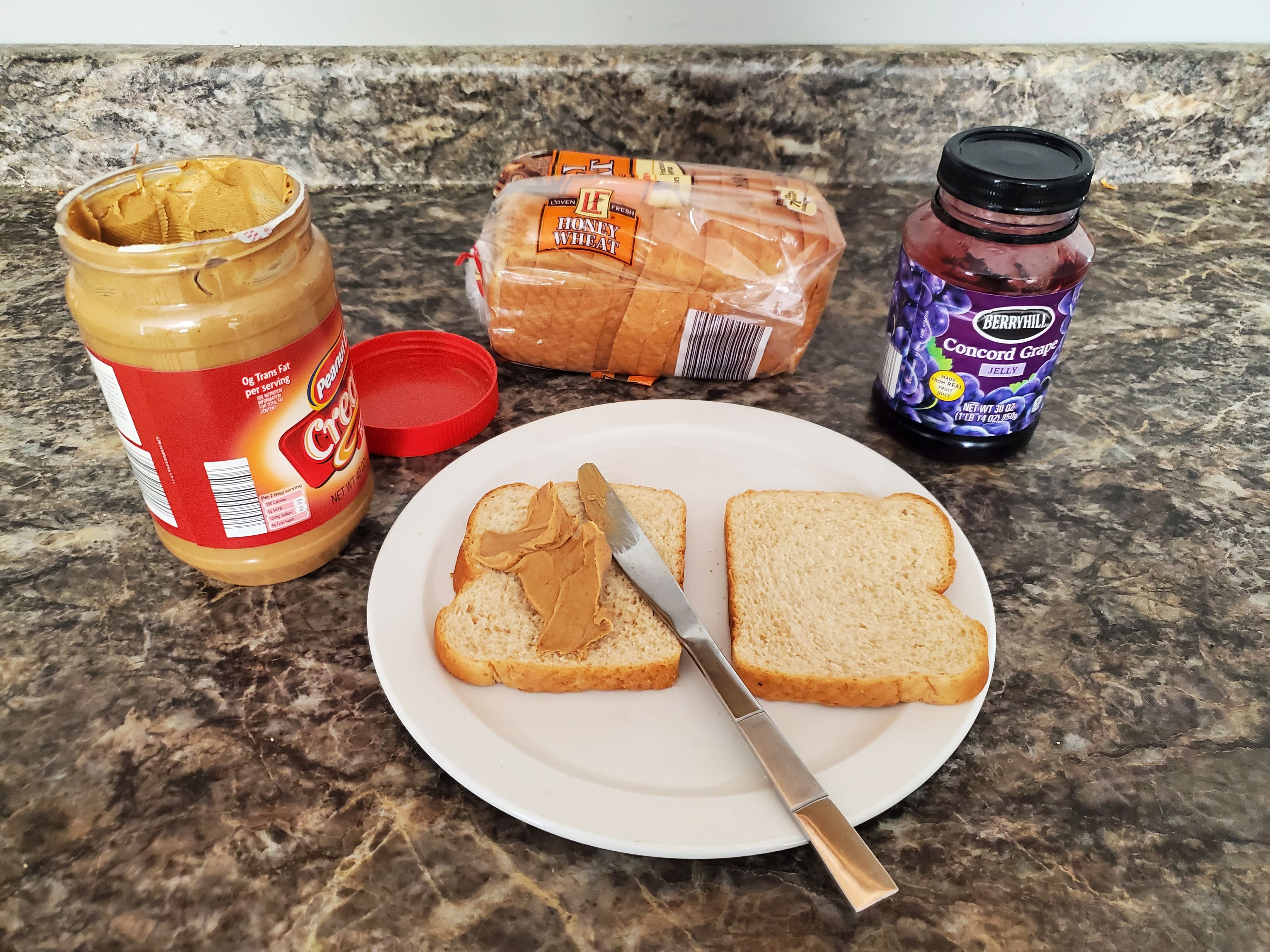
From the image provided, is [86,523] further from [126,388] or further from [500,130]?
[500,130]

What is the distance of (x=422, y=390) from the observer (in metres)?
1.36

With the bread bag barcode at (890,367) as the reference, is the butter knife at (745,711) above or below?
below

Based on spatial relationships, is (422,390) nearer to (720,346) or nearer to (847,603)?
(720,346)

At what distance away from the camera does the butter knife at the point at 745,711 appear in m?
0.73

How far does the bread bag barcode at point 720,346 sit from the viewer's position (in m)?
1.32

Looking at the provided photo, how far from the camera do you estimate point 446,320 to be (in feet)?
5.00

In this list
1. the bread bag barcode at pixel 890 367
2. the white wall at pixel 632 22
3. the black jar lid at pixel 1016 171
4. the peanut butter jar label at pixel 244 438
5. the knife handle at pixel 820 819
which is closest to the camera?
the knife handle at pixel 820 819

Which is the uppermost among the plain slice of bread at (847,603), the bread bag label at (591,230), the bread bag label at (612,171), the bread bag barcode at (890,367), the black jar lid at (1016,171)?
the black jar lid at (1016,171)

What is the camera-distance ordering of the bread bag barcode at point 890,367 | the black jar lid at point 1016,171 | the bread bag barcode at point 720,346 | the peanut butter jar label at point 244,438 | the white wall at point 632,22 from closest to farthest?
1. the peanut butter jar label at point 244,438
2. the black jar lid at point 1016,171
3. the bread bag barcode at point 890,367
4. the bread bag barcode at point 720,346
5. the white wall at point 632,22

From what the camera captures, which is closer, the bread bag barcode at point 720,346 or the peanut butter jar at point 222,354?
the peanut butter jar at point 222,354

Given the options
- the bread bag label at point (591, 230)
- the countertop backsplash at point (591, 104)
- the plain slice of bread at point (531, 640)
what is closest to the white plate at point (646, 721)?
the plain slice of bread at point (531, 640)

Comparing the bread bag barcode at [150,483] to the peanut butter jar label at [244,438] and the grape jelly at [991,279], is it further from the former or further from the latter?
the grape jelly at [991,279]

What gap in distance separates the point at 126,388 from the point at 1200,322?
162cm

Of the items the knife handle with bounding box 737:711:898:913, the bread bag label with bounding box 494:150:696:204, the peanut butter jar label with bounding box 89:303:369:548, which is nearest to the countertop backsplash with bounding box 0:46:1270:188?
the bread bag label with bounding box 494:150:696:204
